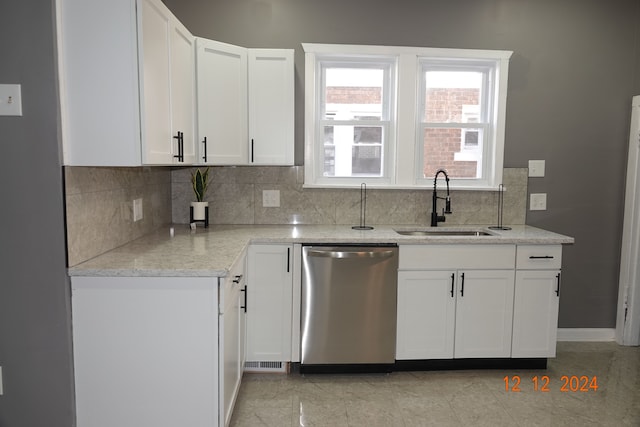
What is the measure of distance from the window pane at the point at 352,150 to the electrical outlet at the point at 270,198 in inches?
15.7

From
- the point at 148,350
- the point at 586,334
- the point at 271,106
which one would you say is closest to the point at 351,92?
the point at 271,106

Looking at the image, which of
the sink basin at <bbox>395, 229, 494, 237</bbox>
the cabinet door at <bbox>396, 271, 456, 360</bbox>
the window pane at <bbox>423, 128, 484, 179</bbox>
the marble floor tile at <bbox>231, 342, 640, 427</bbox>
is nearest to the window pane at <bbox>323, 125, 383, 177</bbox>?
the window pane at <bbox>423, 128, 484, 179</bbox>

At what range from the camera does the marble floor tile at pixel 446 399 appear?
2594 millimetres

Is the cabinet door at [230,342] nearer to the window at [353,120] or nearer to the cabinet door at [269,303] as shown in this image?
the cabinet door at [269,303]

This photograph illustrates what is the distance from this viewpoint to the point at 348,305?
298 centimetres

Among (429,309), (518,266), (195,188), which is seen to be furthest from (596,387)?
(195,188)

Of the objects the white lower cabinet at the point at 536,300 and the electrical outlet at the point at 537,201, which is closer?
the white lower cabinet at the point at 536,300

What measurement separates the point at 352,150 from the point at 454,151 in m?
0.77

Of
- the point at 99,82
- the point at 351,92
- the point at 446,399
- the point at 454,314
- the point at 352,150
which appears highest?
the point at 351,92

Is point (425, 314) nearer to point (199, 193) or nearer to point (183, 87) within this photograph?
point (199, 193)

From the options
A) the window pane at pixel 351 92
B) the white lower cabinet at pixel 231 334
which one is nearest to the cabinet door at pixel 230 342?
the white lower cabinet at pixel 231 334

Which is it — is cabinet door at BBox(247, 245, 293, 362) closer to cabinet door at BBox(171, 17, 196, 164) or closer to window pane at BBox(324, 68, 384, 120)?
cabinet door at BBox(171, 17, 196, 164)

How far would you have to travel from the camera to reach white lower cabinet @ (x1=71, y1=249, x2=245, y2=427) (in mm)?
2035

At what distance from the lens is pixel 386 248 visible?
2.98m
